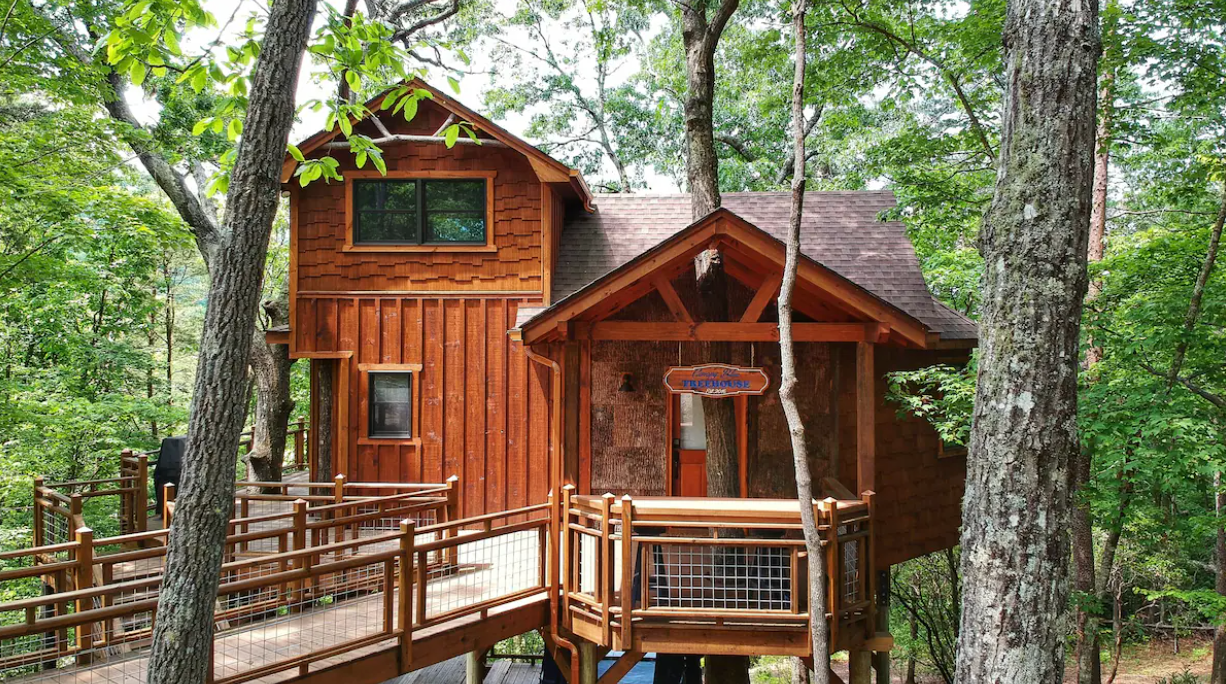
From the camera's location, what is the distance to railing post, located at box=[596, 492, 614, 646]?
5.95 meters

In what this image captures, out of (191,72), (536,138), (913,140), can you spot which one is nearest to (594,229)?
(913,140)

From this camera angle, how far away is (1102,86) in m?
8.73

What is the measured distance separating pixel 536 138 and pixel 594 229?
1070cm

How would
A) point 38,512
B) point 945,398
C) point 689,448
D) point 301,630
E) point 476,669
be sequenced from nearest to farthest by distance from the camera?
point 301,630, point 945,398, point 476,669, point 38,512, point 689,448

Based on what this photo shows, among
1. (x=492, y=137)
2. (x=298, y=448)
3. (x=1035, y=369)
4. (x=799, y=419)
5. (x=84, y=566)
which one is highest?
(x=492, y=137)

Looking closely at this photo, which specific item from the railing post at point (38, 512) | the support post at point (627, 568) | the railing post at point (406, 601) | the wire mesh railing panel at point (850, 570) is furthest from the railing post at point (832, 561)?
the railing post at point (38, 512)

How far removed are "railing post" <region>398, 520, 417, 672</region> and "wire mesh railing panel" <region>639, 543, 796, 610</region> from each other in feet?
6.69

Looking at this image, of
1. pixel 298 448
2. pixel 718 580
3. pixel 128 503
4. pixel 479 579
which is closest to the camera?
pixel 718 580

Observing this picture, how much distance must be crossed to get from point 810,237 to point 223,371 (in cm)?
827

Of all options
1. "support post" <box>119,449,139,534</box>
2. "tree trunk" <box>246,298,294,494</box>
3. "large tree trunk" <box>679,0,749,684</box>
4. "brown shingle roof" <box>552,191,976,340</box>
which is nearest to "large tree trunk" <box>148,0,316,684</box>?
"large tree trunk" <box>679,0,749,684</box>

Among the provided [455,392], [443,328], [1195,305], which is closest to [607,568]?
[455,392]

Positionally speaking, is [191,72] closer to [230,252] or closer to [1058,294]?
[230,252]

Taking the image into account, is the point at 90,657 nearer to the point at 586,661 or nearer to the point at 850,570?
the point at 586,661

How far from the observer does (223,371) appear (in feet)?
13.3
